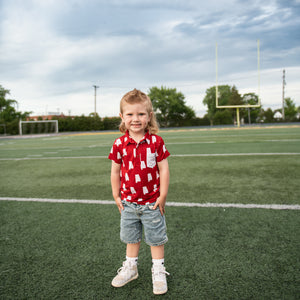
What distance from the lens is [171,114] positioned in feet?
170

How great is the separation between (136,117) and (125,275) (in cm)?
108

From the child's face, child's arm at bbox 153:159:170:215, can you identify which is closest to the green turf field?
child's arm at bbox 153:159:170:215

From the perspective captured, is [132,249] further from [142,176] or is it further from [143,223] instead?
[142,176]

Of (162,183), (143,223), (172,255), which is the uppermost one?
(162,183)

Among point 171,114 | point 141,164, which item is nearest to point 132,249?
point 141,164

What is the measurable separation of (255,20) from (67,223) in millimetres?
27291

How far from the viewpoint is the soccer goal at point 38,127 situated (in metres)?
34.6

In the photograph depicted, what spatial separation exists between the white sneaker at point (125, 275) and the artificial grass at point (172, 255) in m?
0.04

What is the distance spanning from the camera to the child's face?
177 cm

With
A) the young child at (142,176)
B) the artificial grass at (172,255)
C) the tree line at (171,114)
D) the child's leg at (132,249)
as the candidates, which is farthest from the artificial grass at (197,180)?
the tree line at (171,114)

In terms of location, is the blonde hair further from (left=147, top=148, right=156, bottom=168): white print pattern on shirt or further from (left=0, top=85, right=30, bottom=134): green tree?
(left=0, top=85, right=30, bottom=134): green tree

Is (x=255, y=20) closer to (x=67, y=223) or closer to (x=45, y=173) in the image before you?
(x=45, y=173)

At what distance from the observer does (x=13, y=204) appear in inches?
144

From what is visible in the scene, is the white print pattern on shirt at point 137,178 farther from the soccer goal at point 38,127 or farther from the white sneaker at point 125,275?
the soccer goal at point 38,127
